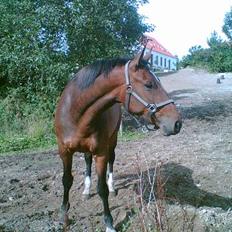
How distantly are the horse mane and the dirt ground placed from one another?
0.92 meters

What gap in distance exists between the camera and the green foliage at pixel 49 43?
9.89 meters

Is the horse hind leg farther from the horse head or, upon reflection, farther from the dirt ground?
the horse head

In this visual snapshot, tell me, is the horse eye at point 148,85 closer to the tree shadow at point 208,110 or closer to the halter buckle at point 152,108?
the halter buckle at point 152,108

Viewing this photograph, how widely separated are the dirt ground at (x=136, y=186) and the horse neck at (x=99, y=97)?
25.8 inches

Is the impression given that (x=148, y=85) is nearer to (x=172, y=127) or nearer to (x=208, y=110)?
(x=172, y=127)

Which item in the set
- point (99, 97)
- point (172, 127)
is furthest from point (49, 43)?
point (172, 127)

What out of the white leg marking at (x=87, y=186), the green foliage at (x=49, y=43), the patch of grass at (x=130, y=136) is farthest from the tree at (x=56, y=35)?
the white leg marking at (x=87, y=186)

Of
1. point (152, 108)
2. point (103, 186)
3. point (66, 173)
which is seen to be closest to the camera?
point (152, 108)

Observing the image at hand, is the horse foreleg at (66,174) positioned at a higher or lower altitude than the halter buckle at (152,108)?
lower

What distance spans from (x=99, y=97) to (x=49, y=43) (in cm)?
671

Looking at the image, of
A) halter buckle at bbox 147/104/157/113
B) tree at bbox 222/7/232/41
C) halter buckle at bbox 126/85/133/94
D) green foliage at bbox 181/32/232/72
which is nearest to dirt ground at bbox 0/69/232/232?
halter buckle at bbox 147/104/157/113

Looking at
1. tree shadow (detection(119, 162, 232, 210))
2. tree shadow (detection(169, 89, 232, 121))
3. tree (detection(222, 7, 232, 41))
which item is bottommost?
tree shadow (detection(119, 162, 232, 210))

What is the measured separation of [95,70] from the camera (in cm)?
411

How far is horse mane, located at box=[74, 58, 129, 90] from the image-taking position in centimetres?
397
